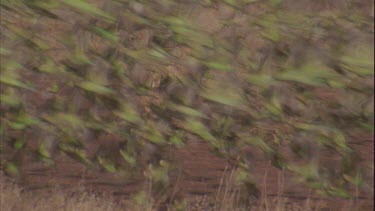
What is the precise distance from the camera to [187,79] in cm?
475

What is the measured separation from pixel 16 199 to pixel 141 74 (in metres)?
0.86

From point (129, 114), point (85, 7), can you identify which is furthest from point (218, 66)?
point (85, 7)

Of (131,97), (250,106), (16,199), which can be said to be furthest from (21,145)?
(250,106)

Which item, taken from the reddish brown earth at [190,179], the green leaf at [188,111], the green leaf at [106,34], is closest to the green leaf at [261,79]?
the green leaf at [188,111]

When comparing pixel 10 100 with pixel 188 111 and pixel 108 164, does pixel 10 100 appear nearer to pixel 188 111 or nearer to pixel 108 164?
pixel 108 164

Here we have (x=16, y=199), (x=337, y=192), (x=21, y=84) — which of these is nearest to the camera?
(x=21, y=84)

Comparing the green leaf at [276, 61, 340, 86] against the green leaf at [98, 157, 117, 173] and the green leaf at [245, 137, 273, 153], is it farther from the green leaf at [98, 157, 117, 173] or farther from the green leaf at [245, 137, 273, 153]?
the green leaf at [98, 157, 117, 173]

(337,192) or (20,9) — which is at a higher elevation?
(20,9)

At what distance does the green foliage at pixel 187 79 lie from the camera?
4.56 metres

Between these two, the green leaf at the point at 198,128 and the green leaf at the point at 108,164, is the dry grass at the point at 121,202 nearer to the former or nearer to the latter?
Answer: the green leaf at the point at 108,164

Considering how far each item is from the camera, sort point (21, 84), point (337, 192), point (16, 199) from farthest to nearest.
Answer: point (337, 192) < point (16, 199) < point (21, 84)

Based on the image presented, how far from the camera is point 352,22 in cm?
521

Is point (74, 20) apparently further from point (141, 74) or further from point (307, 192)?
point (307, 192)

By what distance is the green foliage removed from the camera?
456 centimetres
